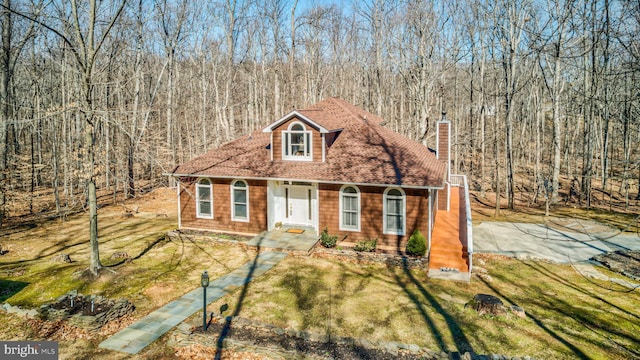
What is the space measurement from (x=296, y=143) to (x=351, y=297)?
321 inches

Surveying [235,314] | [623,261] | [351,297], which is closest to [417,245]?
[351,297]

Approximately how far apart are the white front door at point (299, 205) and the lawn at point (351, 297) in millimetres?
2908

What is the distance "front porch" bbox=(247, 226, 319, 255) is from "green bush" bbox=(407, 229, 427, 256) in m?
3.69

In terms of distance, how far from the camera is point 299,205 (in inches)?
687

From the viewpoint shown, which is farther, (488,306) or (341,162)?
(341,162)

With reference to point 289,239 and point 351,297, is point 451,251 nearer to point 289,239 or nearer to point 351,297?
point 351,297

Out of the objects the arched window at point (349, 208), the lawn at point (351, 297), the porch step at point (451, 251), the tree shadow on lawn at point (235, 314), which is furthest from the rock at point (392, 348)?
the arched window at point (349, 208)

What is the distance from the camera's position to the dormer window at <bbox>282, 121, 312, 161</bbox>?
56.4 ft

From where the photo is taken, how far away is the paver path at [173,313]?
888 cm

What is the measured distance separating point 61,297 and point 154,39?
28.4 metres

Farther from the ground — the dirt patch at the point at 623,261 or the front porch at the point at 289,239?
the front porch at the point at 289,239

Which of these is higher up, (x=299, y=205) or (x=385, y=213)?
(x=299, y=205)

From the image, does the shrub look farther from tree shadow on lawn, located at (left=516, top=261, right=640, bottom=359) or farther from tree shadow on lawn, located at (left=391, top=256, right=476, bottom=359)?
tree shadow on lawn, located at (left=516, top=261, right=640, bottom=359)

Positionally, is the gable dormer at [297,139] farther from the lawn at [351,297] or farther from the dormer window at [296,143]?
the lawn at [351,297]
